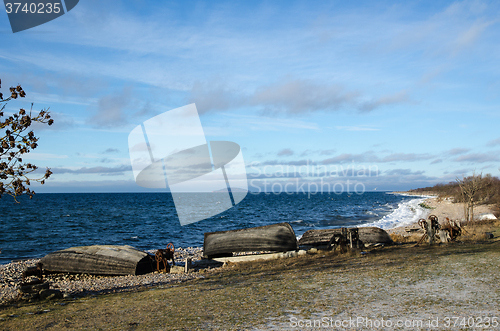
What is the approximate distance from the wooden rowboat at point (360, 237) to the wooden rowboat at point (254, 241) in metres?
1.97

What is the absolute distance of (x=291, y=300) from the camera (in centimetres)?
805

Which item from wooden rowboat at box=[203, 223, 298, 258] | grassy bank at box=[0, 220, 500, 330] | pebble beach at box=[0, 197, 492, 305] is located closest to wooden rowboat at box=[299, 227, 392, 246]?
wooden rowboat at box=[203, 223, 298, 258]

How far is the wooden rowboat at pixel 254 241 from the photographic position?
17.1m

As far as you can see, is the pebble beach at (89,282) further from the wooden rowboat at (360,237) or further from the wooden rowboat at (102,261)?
the wooden rowboat at (360,237)

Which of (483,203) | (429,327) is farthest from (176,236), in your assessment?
(483,203)

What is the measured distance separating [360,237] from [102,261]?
13467 millimetres

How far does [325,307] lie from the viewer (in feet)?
23.8

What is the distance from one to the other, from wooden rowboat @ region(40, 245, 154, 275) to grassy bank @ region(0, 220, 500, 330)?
16.6ft

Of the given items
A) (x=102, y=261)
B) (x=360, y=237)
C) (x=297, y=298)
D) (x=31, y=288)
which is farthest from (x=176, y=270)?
(x=360, y=237)

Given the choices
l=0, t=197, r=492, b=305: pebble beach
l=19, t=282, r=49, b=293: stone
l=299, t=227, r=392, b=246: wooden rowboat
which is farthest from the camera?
l=299, t=227, r=392, b=246: wooden rowboat

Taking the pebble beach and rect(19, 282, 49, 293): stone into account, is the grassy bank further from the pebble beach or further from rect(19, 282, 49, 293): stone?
the pebble beach

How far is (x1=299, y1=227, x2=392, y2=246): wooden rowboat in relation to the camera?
60.4 ft

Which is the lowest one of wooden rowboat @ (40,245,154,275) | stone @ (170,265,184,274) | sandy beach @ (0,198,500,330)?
stone @ (170,265,184,274)

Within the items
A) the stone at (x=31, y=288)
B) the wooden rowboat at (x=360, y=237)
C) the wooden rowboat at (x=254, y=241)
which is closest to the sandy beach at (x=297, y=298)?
the stone at (x=31, y=288)
